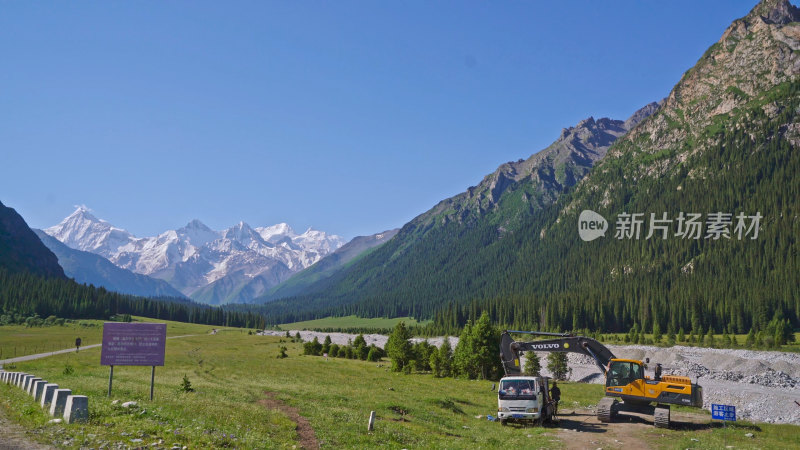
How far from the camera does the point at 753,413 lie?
Answer: 51031 mm

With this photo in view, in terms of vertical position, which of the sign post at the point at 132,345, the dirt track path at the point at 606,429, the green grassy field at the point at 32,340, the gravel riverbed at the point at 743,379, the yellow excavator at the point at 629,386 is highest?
the sign post at the point at 132,345

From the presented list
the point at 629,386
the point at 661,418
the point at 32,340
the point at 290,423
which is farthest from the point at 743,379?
the point at 32,340

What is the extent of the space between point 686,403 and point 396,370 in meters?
52.7

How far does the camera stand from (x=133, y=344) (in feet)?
89.1

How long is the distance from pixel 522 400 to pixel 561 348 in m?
7.53

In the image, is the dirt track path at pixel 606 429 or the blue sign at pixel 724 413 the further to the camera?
the blue sign at pixel 724 413

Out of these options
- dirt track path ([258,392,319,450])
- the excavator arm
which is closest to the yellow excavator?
the excavator arm

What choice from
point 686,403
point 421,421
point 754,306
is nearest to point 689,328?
point 754,306

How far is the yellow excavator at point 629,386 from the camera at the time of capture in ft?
111

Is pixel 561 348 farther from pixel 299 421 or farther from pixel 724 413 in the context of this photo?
pixel 299 421

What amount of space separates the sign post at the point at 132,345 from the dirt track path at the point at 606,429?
23466 millimetres

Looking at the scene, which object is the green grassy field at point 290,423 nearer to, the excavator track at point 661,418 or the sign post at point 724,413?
the excavator track at point 661,418

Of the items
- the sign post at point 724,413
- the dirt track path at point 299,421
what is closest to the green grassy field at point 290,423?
the dirt track path at point 299,421

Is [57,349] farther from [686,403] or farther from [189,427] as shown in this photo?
[686,403]
